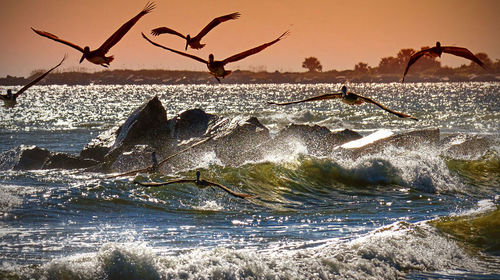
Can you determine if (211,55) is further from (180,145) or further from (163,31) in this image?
(180,145)

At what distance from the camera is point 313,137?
67.2 feet

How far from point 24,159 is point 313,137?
7.42 meters

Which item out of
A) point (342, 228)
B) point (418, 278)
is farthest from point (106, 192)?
point (418, 278)

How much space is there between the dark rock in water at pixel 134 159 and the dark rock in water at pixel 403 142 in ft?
17.0

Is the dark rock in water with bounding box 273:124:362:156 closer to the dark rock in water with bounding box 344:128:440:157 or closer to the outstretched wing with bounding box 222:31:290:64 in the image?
the dark rock in water with bounding box 344:128:440:157

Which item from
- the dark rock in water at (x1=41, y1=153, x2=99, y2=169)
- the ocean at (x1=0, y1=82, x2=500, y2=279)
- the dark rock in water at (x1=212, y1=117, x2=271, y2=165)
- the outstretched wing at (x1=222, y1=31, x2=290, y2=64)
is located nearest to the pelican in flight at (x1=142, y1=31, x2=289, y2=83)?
the outstretched wing at (x1=222, y1=31, x2=290, y2=64)

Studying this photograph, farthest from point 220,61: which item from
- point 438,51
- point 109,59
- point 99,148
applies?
point 99,148

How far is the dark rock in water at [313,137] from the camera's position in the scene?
20.0 metres

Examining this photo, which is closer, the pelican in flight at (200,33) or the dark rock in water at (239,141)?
the pelican in flight at (200,33)

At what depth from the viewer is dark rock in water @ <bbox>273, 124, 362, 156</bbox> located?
20.0m

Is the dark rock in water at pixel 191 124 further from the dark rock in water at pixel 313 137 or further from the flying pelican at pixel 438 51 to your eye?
the flying pelican at pixel 438 51

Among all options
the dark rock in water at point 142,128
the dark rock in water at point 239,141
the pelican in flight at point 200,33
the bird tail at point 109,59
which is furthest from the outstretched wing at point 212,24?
the dark rock in water at point 142,128

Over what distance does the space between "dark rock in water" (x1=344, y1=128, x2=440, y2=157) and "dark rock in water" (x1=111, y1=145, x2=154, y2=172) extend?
17.0 ft

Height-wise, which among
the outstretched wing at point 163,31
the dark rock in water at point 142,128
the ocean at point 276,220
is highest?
the outstretched wing at point 163,31
